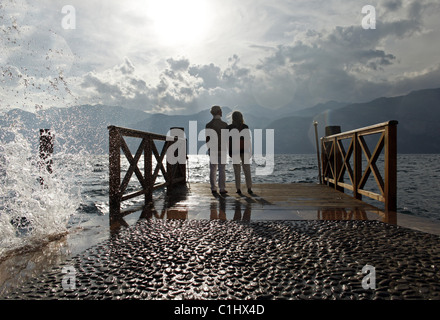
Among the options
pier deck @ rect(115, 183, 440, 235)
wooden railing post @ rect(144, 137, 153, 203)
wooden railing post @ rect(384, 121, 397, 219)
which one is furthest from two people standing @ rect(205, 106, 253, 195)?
wooden railing post @ rect(384, 121, 397, 219)

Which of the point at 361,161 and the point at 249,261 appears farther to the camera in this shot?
the point at 361,161

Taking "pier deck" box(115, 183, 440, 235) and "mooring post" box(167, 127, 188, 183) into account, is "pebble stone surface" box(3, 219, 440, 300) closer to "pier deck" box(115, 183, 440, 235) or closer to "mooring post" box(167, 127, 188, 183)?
"pier deck" box(115, 183, 440, 235)

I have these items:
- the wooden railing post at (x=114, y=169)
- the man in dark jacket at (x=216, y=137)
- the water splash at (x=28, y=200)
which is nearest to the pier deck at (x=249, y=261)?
the water splash at (x=28, y=200)

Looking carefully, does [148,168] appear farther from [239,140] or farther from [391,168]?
[391,168]

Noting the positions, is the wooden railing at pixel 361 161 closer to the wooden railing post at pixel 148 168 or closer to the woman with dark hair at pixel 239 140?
the woman with dark hair at pixel 239 140

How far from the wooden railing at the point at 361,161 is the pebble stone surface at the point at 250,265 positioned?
1.35m

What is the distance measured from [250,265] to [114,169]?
3178 millimetres

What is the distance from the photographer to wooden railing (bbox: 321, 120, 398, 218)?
4.60m

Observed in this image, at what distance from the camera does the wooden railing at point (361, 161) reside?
4598mm

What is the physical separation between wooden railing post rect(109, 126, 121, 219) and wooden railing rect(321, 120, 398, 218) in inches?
173

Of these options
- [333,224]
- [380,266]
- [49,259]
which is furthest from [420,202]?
[49,259]

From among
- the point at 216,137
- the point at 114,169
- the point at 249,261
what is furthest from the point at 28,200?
the point at 216,137

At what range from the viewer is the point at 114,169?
466 cm
